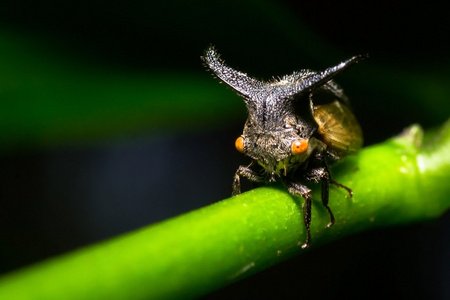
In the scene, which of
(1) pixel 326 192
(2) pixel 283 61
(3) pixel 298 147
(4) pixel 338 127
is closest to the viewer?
(1) pixel 326 192

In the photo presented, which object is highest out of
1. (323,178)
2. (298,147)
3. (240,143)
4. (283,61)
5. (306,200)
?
(283,61)

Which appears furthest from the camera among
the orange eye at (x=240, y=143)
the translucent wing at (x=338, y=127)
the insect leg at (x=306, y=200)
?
the translucent wing at (x=338, y=127)

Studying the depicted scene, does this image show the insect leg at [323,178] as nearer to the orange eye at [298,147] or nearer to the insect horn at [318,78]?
the orange eye at [298,147]

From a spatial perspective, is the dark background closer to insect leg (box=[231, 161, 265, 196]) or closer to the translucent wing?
the translucent wing

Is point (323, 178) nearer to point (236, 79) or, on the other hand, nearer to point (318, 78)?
point (318, 78)

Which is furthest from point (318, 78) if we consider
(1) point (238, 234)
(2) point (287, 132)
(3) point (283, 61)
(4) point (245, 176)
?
(3) point (283, 61)

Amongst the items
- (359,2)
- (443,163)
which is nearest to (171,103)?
(359,2)

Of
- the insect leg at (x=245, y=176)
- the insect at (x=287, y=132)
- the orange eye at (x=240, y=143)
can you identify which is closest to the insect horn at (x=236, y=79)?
the insect at (x=287, y=132)
